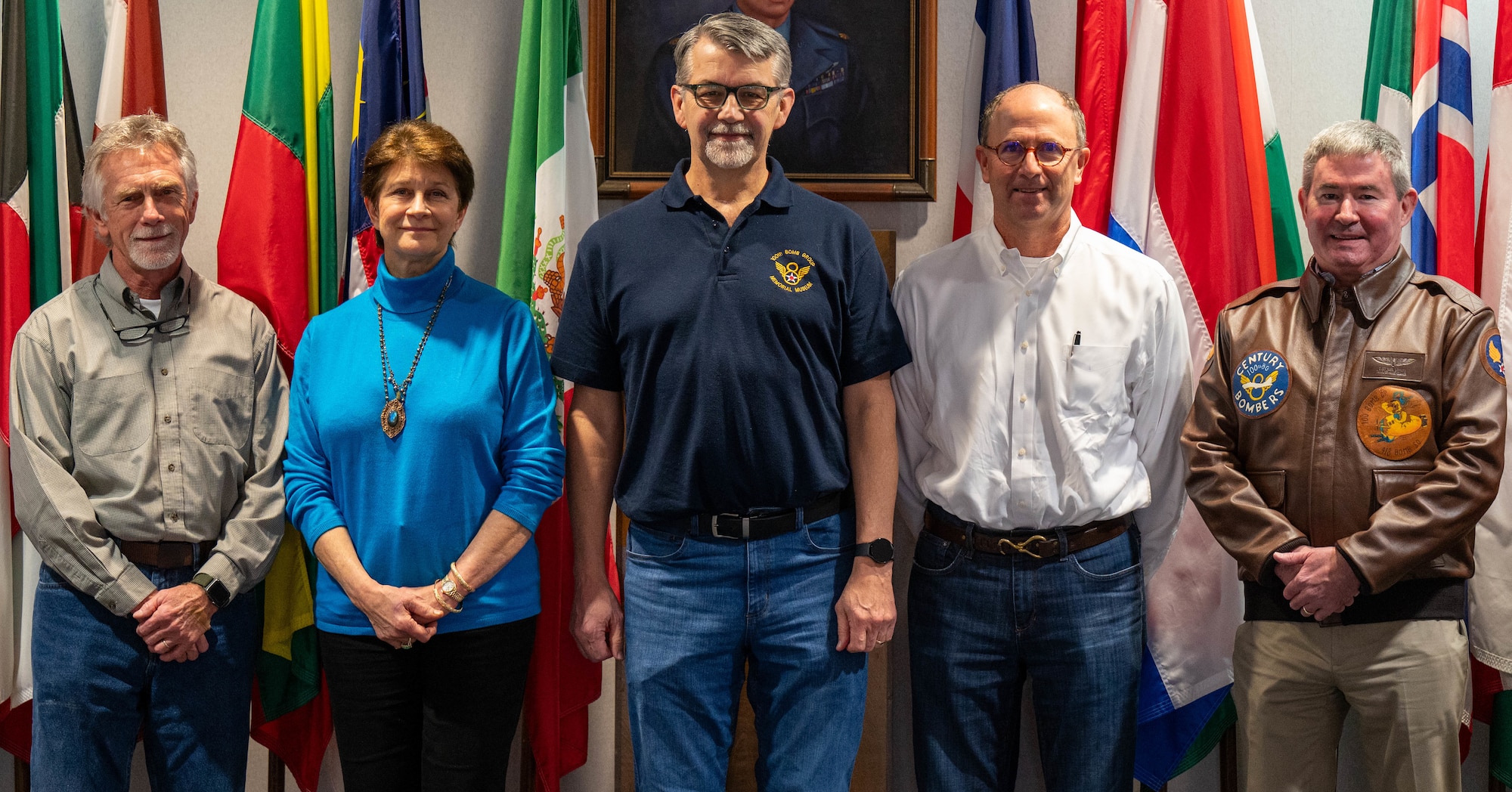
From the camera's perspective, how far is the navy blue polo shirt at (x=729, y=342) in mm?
1793

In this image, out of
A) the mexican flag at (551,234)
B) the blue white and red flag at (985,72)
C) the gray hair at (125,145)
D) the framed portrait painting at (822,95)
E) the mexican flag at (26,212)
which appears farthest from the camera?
the framed portrait painting at (822,95)

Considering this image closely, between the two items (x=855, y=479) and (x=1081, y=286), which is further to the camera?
(x=1081, y=286)

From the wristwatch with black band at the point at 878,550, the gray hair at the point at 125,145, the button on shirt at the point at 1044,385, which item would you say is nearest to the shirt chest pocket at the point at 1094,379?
the button on shirt at the point at 1044,385

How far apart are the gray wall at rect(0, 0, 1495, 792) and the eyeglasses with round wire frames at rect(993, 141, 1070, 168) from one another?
0.66 metres

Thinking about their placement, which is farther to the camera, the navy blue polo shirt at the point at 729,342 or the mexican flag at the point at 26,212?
the mexican flag at the point at 26,212

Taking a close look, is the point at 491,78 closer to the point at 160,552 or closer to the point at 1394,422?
the point at 160,552

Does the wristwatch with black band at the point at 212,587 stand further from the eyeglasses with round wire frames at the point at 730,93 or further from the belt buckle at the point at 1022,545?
the belt buckle at the point at 1022,545

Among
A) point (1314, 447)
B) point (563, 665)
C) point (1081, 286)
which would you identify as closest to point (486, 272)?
point (563, 665)

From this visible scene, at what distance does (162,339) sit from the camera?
2111 millimetres

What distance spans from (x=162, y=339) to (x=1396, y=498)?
240 cm

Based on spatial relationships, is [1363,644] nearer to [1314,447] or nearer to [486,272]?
[1314,447]

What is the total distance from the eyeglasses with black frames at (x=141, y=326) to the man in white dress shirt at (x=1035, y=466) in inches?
58.4

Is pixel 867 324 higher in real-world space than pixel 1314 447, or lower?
higher

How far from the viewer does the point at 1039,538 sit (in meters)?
2.00
